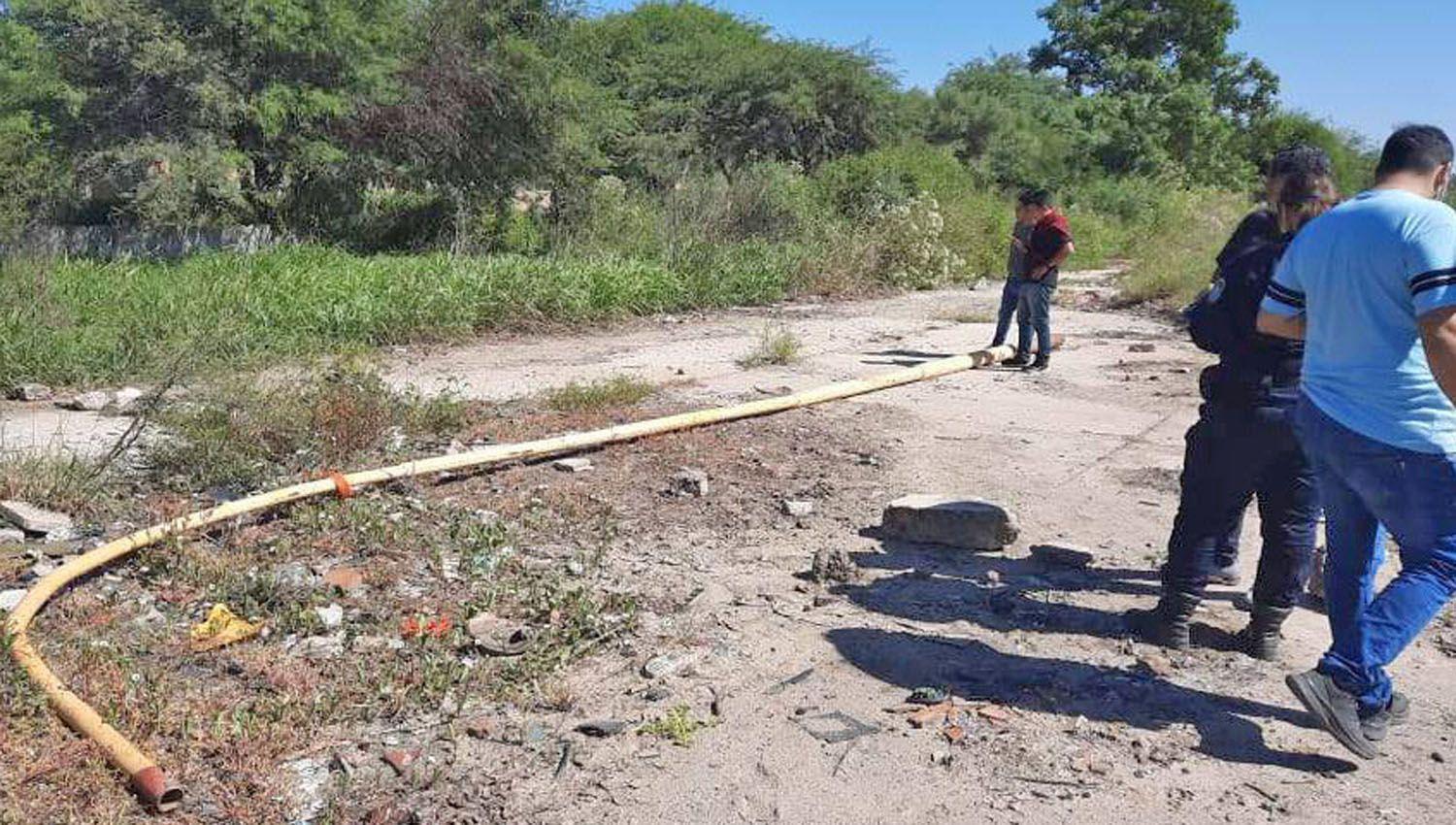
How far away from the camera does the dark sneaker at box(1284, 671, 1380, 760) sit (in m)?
3.43

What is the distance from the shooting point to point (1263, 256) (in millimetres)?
4043

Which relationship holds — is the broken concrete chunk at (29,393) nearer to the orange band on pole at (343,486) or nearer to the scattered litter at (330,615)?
the orange band on pole at (343,486)

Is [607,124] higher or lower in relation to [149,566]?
higher

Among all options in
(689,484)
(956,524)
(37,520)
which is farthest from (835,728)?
(37,520)

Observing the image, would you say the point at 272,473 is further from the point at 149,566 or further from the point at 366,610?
the point at 366,610

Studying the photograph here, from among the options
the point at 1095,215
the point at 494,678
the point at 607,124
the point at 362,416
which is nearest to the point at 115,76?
the point at 607,124

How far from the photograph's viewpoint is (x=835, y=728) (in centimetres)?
368

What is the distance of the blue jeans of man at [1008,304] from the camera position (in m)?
10.5

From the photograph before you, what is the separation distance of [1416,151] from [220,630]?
420 cm

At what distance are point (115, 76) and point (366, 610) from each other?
1253cm

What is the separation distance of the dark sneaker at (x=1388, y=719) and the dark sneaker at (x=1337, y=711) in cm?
3

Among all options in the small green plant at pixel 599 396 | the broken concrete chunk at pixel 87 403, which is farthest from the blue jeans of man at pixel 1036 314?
the broken concrete chunk at pixel 87 403

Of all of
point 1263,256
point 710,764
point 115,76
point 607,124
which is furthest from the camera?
point 607,124

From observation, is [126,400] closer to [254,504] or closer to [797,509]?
[254,504]
